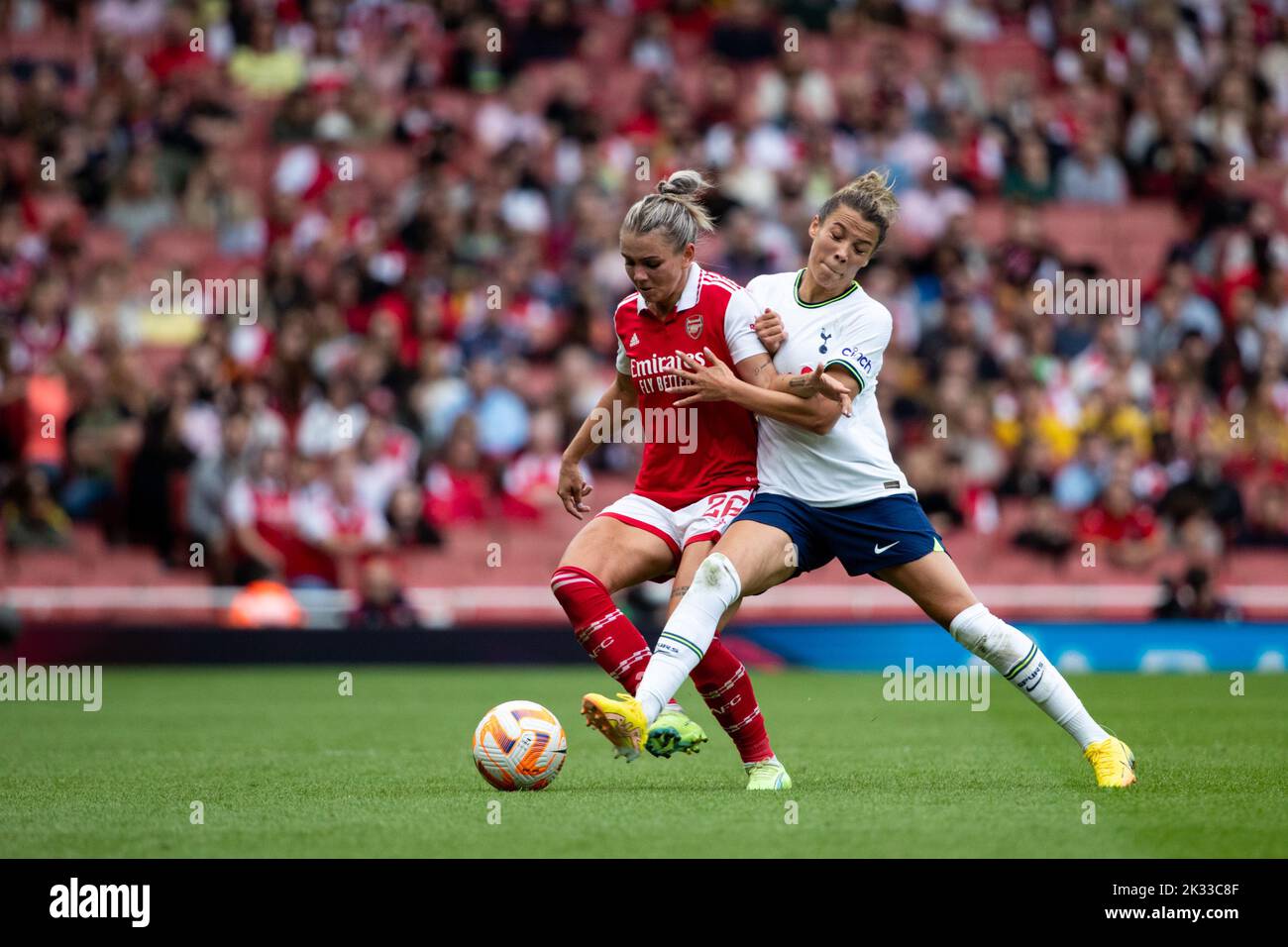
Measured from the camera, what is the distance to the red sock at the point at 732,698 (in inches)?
289

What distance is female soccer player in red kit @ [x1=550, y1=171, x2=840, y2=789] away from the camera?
7.20 m

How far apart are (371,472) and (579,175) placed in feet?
14.5

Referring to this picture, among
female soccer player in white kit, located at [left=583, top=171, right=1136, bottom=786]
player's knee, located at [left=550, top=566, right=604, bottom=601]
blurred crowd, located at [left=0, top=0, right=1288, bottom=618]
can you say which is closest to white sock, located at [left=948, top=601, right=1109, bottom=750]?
female soccer player in white kit, located at [left=583, top=171, right=1136, bottom=786]

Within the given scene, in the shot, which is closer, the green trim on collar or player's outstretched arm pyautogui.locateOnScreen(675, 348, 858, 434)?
player's outstretched arm pyautogui.locateOnScreen(675, 348, 858, 434)

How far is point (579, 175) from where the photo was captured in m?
18.7

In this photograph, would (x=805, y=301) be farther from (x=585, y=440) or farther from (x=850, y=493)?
(x=585, y=440)

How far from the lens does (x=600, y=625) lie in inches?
285

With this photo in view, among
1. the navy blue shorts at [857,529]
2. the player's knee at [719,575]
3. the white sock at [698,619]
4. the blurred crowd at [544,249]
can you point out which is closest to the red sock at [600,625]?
the white sock at [698,619]

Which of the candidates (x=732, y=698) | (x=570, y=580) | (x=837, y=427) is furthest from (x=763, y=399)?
(x=732, y=698)

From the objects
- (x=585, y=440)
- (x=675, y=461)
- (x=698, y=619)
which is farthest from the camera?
(x=585, y=440)

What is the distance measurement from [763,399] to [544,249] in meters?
11.6

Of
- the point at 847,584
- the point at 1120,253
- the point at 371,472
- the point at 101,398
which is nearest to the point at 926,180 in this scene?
the point at 1120,253

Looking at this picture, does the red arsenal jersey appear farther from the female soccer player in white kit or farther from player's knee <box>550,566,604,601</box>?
player's knee <box>550,566,604,601</box>
